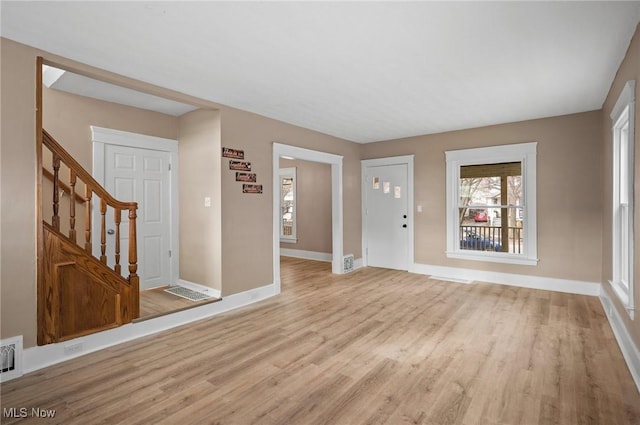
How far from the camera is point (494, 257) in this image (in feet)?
17.2

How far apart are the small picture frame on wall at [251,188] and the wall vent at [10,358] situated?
257 centimetres

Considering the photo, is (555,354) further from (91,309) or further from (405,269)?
(91,309)

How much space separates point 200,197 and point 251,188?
69 cm

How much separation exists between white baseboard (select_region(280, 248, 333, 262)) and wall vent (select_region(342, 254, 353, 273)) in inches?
45.8

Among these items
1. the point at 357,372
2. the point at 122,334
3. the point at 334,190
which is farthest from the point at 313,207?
the point at 357,372

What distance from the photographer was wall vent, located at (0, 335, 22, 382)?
7.93 ft

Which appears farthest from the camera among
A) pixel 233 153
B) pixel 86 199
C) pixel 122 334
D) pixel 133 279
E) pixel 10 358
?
pixel 233 153

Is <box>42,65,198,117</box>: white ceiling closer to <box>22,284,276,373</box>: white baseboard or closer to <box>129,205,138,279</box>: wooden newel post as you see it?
<box>129,205,138,279</box>: wooden newel post

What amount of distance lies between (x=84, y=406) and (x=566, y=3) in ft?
13.2

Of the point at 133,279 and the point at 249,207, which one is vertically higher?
the point at 249,207

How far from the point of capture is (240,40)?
2488mm

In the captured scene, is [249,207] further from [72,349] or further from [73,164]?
[72,349]

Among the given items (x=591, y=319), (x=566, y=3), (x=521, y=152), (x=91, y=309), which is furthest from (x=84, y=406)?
(x=521, y=152)

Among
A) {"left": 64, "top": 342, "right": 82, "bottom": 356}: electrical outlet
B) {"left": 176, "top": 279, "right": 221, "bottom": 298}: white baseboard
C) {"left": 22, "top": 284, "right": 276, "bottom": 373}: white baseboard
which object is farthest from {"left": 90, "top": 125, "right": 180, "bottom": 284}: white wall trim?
{"left": 64, "top": 342, "right": 82, "bottom": 356}: electrical outlet
